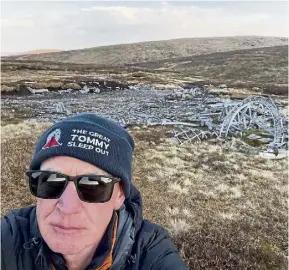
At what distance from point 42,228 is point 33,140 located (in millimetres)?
13749

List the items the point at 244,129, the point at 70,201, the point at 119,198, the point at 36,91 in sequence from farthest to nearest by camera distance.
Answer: the point at 36,91
the point at 244,129
the point at 119,198
the point at 70,201

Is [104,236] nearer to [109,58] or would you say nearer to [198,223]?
[198,223]

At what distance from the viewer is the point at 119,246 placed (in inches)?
105

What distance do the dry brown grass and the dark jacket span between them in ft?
13.5

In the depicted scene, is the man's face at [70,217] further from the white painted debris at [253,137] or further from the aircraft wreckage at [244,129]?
the white painted debris at [253,137]

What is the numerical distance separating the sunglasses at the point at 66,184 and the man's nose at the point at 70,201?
23mm

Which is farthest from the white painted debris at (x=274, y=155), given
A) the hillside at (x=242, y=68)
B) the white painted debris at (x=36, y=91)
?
the hillside at (x=242, y=68)

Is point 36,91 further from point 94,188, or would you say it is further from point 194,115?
point 94,188

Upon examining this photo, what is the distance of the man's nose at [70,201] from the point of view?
2488 mm

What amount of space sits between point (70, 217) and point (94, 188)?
235mm

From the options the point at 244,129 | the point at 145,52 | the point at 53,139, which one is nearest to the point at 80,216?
the point at 53,139

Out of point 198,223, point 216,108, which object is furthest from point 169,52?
point 198,223

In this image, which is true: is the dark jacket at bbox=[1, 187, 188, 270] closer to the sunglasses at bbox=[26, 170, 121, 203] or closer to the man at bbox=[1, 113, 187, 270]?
the man at bbox=[1, 113, 187, 270]

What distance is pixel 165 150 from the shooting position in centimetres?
1767
